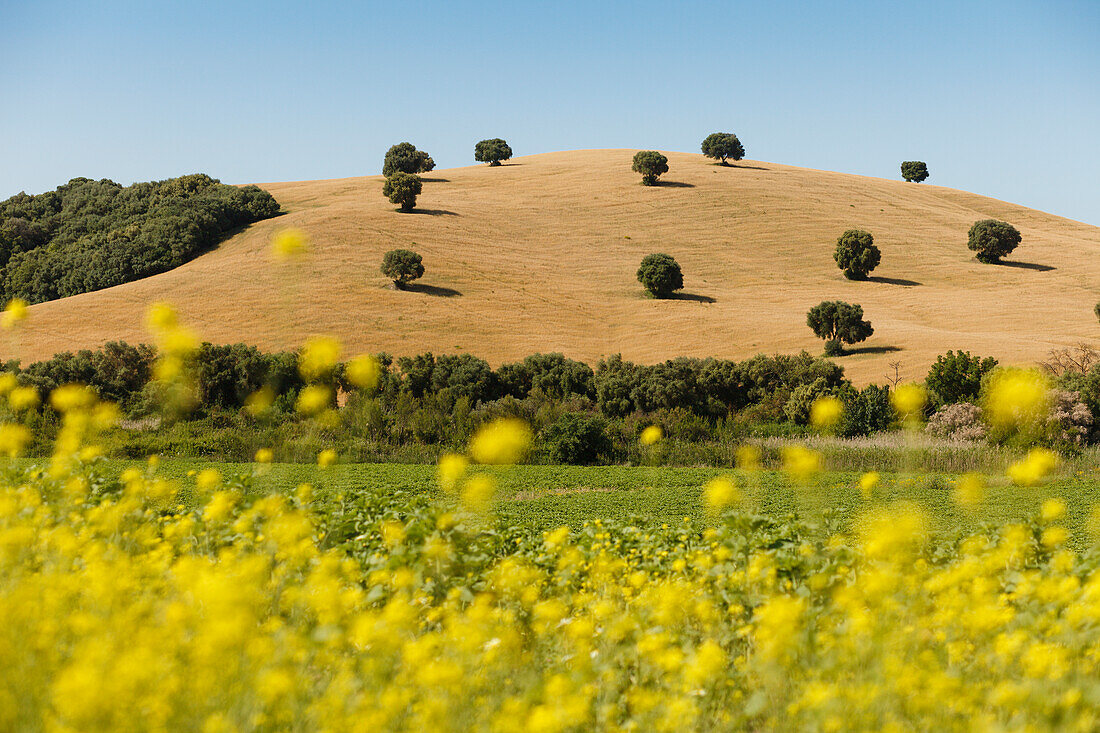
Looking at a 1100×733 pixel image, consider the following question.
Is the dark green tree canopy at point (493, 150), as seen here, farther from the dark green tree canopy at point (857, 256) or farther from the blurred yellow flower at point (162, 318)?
Result: the blurred yellow flower at point (162, 318)

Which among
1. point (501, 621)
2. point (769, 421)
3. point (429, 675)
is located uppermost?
point (429, 675)

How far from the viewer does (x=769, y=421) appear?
23969 millimetres

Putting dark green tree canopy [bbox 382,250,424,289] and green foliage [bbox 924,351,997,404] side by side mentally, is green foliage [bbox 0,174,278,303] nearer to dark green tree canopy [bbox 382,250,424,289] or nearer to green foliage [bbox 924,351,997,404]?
dark green tree canopy [bbox 382,250,424,289]

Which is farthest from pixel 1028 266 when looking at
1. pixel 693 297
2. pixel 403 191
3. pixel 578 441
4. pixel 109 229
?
pixel 109 229

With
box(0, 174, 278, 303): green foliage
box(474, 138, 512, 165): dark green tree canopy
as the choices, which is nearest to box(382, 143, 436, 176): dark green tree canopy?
box(474, 138, 512, 165): dark green tree canopy

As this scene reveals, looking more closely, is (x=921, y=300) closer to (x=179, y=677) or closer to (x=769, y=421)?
(x=769, y=421)

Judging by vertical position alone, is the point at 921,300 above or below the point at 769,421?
above

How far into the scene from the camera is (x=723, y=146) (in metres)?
89.4

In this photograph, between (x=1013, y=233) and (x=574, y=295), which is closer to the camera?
(x=574, y=295)

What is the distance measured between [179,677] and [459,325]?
1477 inches

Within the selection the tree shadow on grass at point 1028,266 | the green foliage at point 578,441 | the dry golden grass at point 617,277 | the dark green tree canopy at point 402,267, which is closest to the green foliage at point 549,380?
the green foliage at point 578,441

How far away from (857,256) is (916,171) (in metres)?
51.3

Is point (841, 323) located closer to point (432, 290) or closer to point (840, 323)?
point (840, 323)

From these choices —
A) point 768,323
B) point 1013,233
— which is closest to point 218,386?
point 768,323
